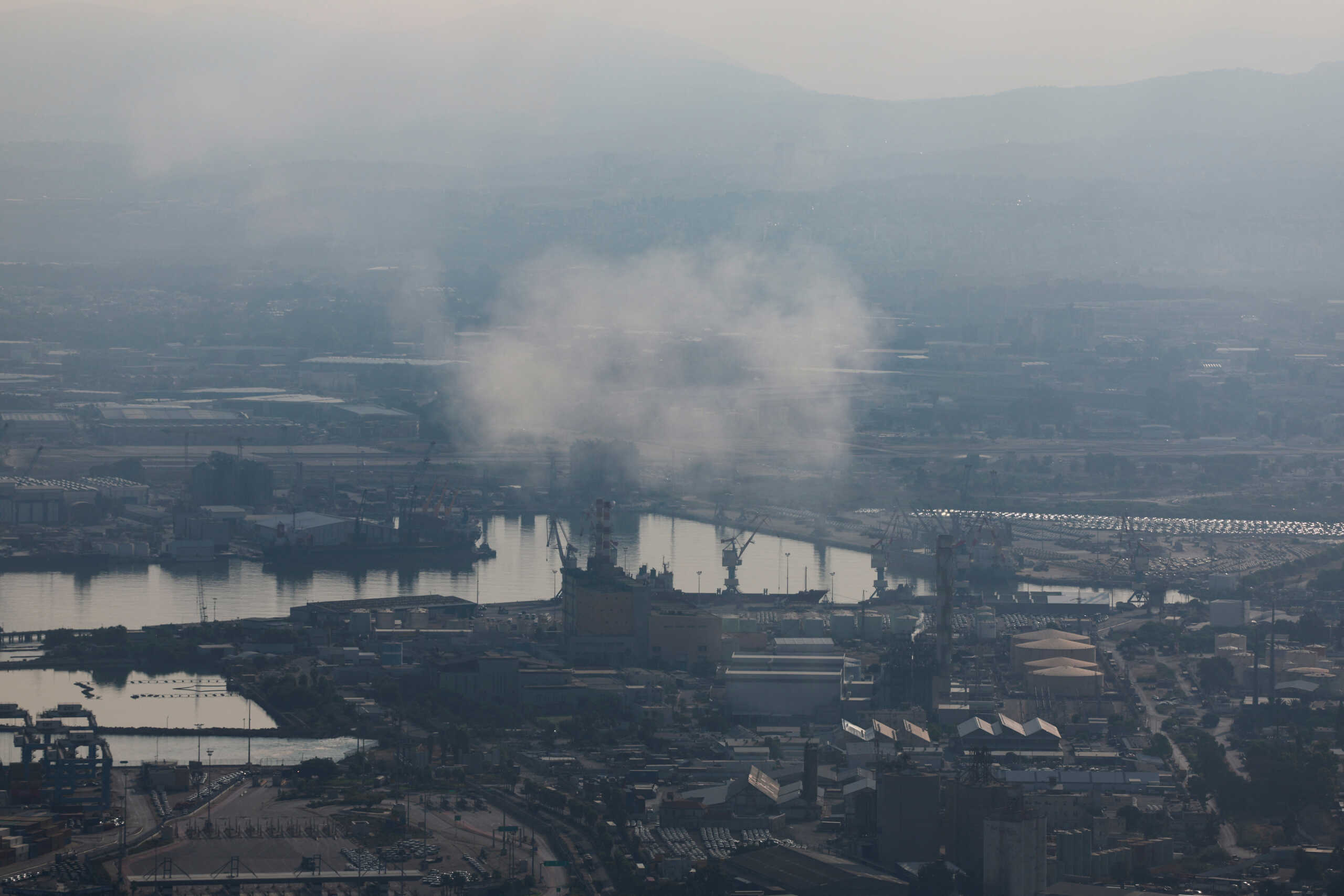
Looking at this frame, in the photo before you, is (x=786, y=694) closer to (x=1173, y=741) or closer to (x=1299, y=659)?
(x=1173, y=741)

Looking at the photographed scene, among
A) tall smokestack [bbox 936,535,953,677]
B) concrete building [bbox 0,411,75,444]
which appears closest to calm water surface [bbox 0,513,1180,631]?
tall smokestack [bbox 936,535,953,677]

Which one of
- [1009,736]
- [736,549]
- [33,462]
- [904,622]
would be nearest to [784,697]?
[1009,736]

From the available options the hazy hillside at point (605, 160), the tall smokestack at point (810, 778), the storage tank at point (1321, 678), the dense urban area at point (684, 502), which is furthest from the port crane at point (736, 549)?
the hazy hillside at point (605, 160)

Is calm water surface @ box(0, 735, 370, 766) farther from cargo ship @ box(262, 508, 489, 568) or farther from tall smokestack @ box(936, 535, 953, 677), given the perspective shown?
cargo ship @ box(262, 508, 489, 568)

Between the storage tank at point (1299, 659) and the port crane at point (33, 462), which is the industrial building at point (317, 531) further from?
the storage tank at point (1299, 659)

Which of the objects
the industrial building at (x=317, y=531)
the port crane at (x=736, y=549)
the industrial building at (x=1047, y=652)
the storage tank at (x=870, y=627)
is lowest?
the industrial building at (x=1047, y=652)
